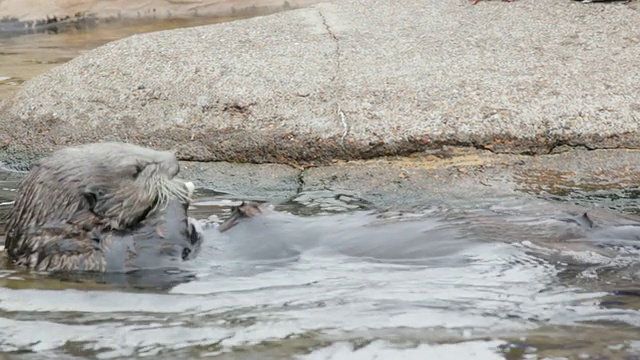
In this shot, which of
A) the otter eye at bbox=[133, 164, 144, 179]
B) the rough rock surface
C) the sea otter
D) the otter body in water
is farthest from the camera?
the rough rock surface

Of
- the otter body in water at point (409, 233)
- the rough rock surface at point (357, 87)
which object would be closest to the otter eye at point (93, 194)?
the otter body in water at point (409, 233)

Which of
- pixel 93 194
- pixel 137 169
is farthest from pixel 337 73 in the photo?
pixel 93 194

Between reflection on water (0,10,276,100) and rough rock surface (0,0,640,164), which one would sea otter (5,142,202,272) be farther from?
reflection on water (0,10,276,100)

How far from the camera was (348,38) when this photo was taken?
6.05 metres

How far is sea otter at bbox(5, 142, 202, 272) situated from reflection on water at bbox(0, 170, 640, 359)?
136 millimetres

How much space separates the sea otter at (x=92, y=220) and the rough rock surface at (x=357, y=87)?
5.20 feet

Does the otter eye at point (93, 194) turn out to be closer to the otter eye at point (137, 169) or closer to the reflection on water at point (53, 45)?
the otter eye at point (137, 169)

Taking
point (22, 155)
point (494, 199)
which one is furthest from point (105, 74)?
point (494, 199)

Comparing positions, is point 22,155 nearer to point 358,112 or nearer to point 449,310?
point 358,112

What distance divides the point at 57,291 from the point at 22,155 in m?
2.62

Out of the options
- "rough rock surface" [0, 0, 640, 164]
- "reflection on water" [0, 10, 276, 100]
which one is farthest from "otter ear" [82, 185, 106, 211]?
"reflection on water" [0, 10, 276, 100]

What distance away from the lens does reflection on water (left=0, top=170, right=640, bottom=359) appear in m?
2.71

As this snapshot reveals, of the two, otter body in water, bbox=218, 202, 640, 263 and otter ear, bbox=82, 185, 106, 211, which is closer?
otter body in water, bbox=218, 202, 640, 263

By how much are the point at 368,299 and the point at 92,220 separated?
1221mm
